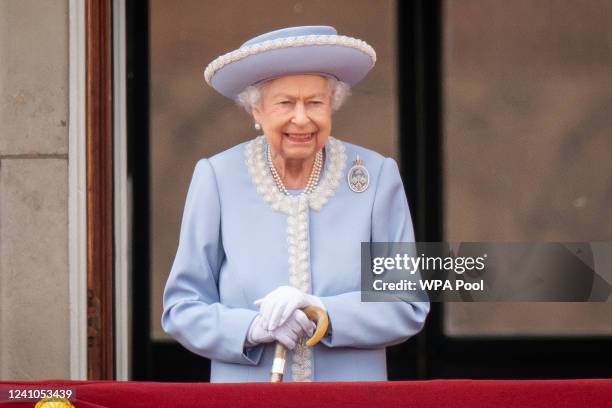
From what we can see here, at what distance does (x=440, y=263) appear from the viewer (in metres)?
3.71

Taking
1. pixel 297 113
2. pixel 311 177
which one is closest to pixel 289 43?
pixel 297 113

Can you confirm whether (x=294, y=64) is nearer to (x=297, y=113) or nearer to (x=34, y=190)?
(x=297, y=113)

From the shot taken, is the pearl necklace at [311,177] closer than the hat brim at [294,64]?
No

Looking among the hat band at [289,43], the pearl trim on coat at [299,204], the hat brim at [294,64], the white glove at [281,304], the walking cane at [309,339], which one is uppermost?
the hat band at [289,43]

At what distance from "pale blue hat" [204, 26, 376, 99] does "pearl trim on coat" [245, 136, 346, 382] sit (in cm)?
21

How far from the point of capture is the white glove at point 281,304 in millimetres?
2959

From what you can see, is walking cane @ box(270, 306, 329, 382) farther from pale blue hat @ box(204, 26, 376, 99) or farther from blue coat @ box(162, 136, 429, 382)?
pale blue hat @ box(204, 26, 376, 99)

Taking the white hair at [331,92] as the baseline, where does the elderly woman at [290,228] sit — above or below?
below

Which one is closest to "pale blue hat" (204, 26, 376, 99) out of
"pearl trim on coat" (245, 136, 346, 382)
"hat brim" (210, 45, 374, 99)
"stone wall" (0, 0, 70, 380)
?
"hat brim" (210, 45, 374, 99)

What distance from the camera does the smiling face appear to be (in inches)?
120

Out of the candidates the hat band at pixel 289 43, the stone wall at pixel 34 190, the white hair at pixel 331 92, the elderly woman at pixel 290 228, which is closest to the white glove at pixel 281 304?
the elderly woman at pixel 290 228

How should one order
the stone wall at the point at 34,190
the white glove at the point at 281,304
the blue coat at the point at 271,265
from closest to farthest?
the white glove at the point at 281,304, the blue coat at the point at 271,265, the stone wall at the point at 34,190

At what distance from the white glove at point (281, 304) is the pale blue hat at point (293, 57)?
0.55 meters

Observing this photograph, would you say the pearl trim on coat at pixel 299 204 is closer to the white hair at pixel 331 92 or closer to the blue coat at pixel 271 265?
the blue coat at pixel 271 265
